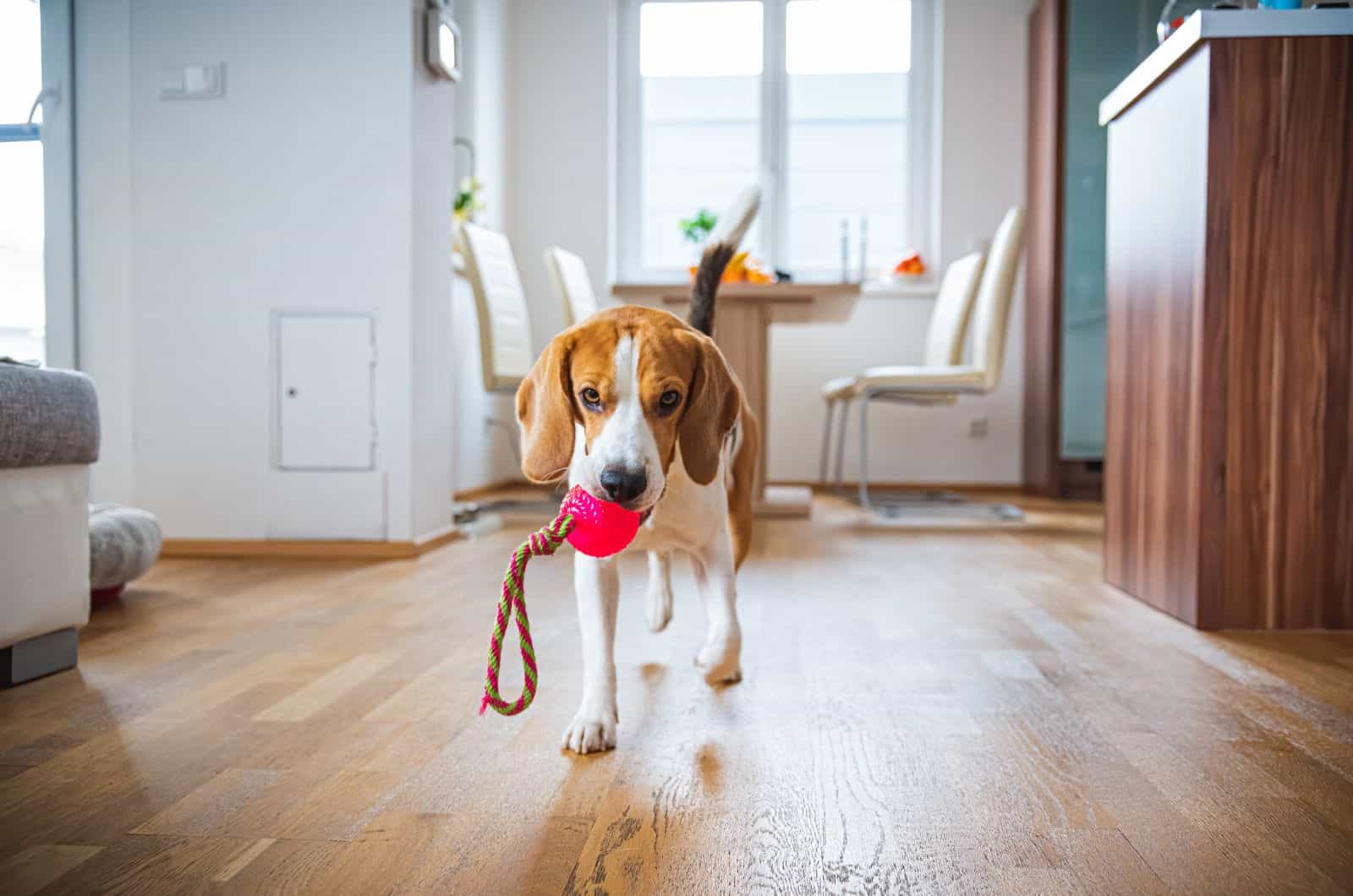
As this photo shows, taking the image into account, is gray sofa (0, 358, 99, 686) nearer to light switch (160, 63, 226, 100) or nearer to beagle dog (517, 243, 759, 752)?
beagle dog (517, 243, 759, 752)

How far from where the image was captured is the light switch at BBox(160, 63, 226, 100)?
2984 mm

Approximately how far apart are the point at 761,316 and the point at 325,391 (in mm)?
1881

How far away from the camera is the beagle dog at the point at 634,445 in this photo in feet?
3.88

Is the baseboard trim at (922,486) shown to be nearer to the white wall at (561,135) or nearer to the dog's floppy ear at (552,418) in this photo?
the white wall at (561,135)

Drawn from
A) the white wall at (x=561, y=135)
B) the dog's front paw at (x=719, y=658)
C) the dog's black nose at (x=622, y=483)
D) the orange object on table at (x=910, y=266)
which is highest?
the white wall at (x=561, y=135)

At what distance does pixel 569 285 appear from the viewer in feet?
14.3

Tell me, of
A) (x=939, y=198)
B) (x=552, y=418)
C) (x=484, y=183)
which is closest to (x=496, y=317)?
(x=484, y=183)

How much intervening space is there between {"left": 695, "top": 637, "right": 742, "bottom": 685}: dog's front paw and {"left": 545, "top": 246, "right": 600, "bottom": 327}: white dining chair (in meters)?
2.71

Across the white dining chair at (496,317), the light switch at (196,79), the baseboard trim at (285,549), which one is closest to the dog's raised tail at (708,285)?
the baseboard trim at (285,549)

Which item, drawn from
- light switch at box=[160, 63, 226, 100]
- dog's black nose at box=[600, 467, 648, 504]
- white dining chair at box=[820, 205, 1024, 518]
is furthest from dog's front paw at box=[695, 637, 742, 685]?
white dining chair at box=[820, 205, 1024, 518]

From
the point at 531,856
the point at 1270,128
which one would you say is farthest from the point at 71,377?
the point at 1270,128

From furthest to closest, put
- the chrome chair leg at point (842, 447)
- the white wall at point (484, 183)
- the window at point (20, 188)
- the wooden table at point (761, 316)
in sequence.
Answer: the chrome chair leg at point (842, 447) < the white wall at point (484, 183) < the wooden table at point (761, 316) < the window at point (20, 188)

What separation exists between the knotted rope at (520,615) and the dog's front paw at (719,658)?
333 millimetres

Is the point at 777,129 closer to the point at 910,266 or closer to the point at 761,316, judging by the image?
the point at 910,266
